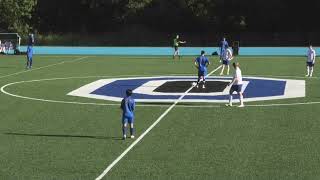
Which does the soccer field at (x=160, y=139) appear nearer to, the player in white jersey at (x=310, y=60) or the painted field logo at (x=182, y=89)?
the painted field logo at (x=182, y=89)

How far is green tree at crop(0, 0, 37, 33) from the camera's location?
8688 cm

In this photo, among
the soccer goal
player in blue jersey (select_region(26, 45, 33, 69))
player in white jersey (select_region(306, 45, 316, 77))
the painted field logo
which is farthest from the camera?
the soccer goal

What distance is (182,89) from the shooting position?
32219 millimetres

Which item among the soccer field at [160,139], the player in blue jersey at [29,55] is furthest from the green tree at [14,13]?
the soccer field at [160,139]

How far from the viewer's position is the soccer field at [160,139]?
15.1 metres

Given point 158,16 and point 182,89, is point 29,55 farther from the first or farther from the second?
point 158,16

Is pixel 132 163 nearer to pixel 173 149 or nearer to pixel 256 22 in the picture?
pixel 173 149

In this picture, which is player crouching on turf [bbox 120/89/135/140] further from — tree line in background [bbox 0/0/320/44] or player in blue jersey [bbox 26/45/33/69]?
tree line in background [bbox 0/0/320/44]

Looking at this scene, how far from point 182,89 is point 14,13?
59.0 m

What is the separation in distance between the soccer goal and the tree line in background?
12777 mm

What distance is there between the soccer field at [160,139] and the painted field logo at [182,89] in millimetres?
1007

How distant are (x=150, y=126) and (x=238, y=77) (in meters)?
5.53

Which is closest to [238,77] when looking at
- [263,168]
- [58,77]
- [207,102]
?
[207,102]

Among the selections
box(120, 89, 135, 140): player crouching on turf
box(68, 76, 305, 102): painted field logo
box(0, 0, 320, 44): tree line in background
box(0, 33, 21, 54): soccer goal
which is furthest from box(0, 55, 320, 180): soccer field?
box(0, 0, 320, 44): tree line in background
